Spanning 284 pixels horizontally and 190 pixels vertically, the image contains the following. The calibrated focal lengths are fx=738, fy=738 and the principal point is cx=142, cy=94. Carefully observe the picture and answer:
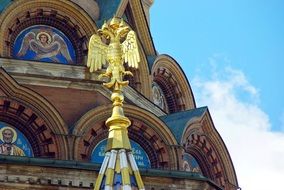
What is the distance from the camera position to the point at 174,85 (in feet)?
82.5

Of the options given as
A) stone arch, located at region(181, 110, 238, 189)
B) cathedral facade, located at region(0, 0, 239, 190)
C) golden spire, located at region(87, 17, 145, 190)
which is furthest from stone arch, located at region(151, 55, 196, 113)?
golden spire, located at region(87, 17, 145, 190)

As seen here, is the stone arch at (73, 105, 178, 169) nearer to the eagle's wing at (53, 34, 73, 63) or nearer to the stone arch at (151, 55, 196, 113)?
the eagle's wing at (53, 34, 73, 63)

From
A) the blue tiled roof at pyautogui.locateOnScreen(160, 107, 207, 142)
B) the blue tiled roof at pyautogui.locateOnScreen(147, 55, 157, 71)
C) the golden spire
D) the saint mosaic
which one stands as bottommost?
the golden spire

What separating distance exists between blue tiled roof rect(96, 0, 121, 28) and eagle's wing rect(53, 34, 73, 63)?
148cm

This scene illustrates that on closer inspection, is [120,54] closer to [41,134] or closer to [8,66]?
[41,134]

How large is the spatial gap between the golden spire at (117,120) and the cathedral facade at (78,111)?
674 centimetres

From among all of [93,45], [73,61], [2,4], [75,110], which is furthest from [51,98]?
[93,45]

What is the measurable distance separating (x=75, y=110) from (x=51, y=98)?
758 millimetres

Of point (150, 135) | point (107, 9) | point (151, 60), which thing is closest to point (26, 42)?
point (107, 9)

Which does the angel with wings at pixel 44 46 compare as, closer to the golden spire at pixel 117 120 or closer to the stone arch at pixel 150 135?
the stone arch at pixel 150 135

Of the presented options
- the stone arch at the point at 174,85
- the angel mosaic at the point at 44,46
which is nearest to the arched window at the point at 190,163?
the stone arch at the point at 174,85

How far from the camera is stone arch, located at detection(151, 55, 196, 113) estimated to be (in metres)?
24.8

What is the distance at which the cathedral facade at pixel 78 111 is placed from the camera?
1852 cm

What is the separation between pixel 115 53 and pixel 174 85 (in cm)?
1420
